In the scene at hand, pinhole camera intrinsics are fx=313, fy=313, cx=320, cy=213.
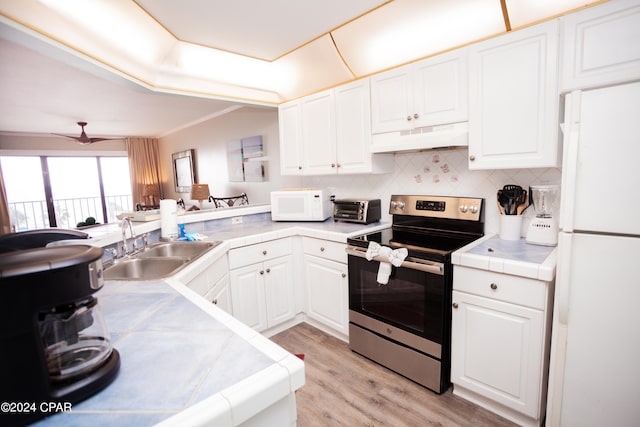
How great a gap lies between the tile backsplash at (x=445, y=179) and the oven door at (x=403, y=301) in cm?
71

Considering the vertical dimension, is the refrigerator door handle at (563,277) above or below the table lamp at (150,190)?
below

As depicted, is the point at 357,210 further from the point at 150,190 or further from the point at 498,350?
the point at 150,190

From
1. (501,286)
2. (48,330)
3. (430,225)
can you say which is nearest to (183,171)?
(430,225)

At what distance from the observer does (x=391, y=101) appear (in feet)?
7.36

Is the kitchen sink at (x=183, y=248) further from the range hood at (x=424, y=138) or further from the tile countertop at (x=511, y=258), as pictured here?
the tile countertop at (x=511, y=258)

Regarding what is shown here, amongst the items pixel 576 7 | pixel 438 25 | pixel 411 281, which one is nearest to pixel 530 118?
pixel 576 7

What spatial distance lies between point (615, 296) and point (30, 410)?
1.90m

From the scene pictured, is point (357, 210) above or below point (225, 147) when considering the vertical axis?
below

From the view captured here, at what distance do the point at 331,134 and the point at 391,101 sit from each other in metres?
0.62

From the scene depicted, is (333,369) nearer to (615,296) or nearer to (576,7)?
(615,296)

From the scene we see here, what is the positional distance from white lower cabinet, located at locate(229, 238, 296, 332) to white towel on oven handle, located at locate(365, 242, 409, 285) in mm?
857

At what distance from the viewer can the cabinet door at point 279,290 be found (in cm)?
254

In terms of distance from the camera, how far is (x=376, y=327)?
211 cm

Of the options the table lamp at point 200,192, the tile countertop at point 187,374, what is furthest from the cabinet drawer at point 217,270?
the table lamp at point 200,192
